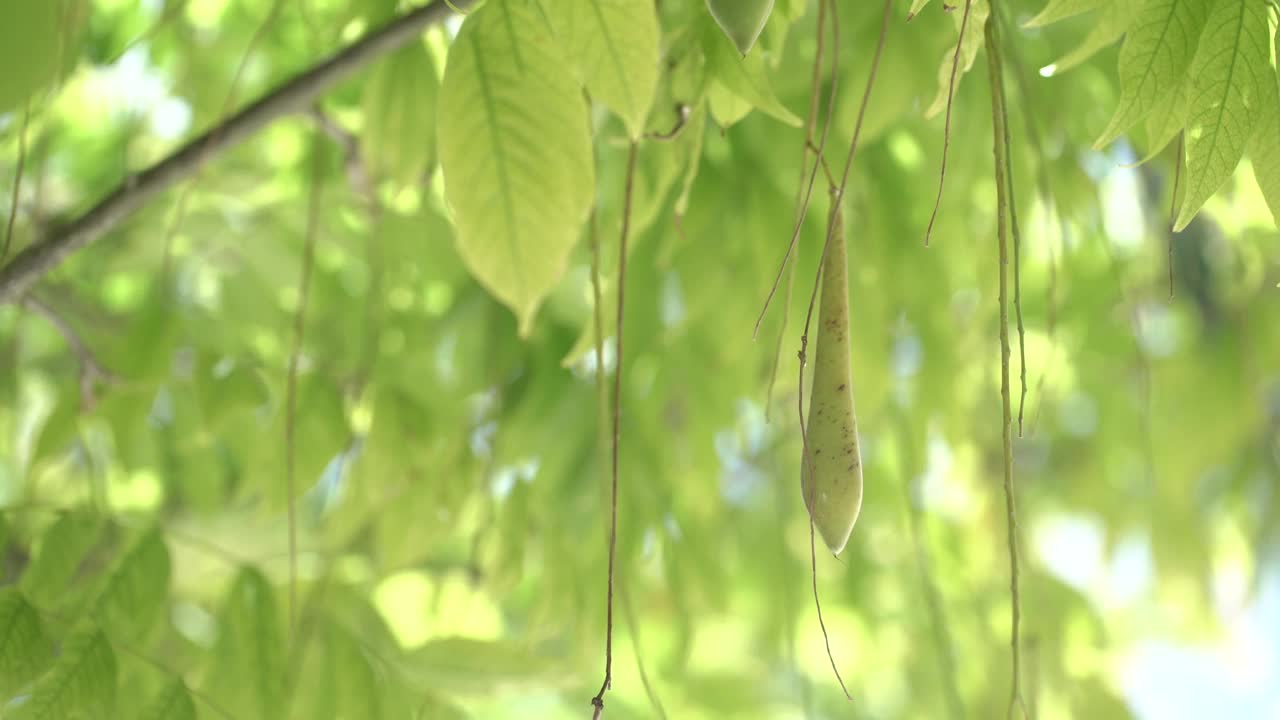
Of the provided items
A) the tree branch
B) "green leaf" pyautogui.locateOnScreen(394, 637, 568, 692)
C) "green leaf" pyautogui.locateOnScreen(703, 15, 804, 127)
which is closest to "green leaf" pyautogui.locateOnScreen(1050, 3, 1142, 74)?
"green leaf" pyautogui.locateOnScreen(703, 15, 804, 127)

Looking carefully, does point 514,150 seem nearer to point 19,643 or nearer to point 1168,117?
point 1168,117

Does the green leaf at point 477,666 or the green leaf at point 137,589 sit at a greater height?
the green leaf at point 137,589

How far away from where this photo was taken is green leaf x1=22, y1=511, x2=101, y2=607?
2.52 feet

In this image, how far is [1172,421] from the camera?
183cm

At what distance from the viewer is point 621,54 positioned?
1.77 feet

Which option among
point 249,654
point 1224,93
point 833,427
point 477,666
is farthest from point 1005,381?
point 249,654

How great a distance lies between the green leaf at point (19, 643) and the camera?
705mm

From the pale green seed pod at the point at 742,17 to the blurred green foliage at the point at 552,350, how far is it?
0.20ft

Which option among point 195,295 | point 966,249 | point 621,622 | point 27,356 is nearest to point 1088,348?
point 966,249

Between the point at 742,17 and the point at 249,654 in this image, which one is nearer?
the point at 742,17

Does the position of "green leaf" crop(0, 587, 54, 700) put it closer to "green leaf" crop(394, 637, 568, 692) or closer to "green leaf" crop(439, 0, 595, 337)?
"green leaf" crop(394, 637, 568, 692)

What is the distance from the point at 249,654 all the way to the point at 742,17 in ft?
2.12

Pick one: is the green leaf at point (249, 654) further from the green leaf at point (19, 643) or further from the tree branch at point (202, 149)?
the tree branch at point (202, 149)

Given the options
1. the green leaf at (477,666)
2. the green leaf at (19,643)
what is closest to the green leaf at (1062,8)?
the green leaf at (477,666)
